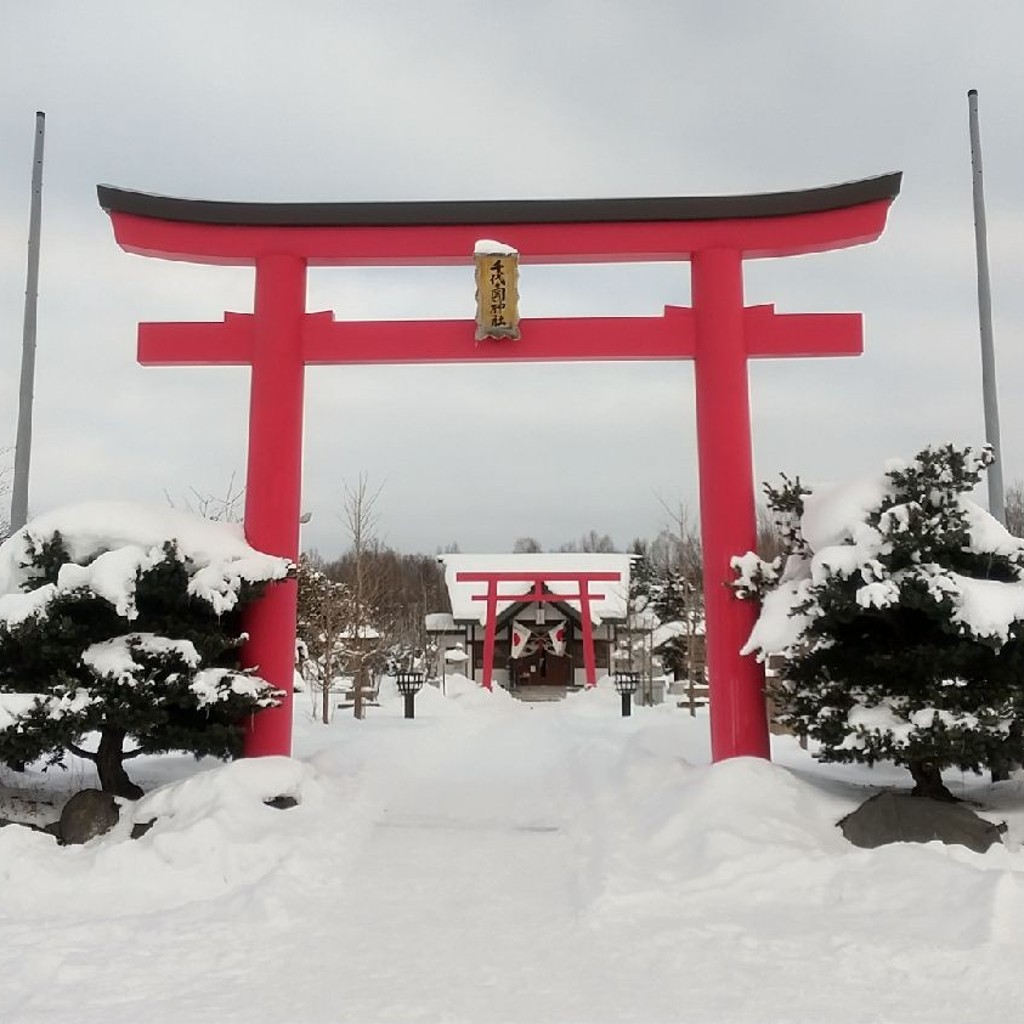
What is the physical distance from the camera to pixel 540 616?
31328mm

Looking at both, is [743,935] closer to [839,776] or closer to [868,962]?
[868,962]

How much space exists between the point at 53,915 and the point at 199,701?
2.23m

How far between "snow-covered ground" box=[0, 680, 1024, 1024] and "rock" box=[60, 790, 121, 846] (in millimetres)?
212

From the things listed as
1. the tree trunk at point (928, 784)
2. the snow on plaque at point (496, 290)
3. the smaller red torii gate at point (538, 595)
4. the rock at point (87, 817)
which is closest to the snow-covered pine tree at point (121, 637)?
the rock at point (87, 817)

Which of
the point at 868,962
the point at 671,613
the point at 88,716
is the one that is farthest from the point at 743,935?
the point at 671,613

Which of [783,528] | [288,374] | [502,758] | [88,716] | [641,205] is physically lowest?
[502,758]

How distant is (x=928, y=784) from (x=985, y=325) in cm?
495

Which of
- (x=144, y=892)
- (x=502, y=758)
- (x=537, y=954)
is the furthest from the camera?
(x=502, y=758)

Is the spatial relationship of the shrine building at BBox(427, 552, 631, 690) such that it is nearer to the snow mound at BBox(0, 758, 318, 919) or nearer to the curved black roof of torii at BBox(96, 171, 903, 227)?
the curved black roof of torii at BBox(96, 171, 903, 227)

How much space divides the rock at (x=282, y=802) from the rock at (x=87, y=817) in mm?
1186

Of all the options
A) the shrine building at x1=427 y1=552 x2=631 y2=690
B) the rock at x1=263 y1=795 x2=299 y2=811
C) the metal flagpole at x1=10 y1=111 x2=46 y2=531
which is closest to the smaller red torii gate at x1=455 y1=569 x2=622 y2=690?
the shrine building at x1=427 y1=552 x2=631 y2=690

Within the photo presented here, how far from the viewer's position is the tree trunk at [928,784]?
7216 millimetres

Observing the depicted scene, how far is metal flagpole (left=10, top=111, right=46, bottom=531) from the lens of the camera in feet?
30.5

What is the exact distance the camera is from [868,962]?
4590 millimetres
